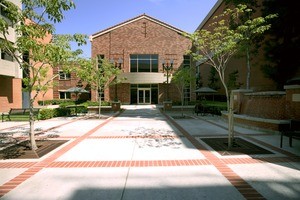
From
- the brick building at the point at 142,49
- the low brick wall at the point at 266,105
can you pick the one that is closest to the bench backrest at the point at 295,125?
the low brick wall at the point at 266,105

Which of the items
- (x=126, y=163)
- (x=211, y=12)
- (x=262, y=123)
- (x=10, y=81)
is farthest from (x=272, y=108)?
(x=211, y=12)

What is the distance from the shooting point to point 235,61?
29953 millimetres

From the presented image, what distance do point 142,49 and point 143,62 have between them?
1.96 meters

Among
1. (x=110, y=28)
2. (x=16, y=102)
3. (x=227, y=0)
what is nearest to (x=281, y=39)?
(x=227, y=0)

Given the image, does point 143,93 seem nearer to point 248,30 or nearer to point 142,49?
point 142,49

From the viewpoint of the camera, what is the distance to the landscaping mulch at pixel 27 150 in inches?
291

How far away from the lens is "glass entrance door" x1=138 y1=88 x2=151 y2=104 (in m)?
36.7

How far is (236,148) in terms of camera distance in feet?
26.7

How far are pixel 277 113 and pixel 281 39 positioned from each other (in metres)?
10.7

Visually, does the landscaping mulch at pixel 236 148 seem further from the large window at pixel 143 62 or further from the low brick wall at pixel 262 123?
the large window at pixel 143 62

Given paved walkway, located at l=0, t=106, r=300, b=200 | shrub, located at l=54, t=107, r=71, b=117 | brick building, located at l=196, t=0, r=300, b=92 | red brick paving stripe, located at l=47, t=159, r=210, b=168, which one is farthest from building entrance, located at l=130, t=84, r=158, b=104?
red brick paving stripe, located at l=47, t=159, r=210, b=168

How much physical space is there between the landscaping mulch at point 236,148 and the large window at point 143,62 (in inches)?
1085

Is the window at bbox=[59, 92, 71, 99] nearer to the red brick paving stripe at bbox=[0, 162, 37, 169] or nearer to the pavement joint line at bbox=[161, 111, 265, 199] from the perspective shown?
the pavement joint line at bbox=[161, 111, 265, 199]

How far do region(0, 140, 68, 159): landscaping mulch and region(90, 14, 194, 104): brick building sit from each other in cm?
2605
